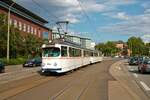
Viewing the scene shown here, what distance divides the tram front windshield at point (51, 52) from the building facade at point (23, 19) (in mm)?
39643

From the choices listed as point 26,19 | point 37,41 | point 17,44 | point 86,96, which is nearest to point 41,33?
point 26,19

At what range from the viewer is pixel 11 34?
192 feet

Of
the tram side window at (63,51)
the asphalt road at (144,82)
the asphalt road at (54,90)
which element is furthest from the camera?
the tram side window at (63,51)

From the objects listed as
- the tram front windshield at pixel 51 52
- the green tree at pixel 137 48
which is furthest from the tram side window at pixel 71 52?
the green tree at pixel 137 48

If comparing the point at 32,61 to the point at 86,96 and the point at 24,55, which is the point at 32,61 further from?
the point at 86,96

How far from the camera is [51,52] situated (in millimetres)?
28219

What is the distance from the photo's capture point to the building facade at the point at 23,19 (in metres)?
73.6

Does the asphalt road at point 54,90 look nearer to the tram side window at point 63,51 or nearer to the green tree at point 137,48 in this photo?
the tram side window at point 63,51

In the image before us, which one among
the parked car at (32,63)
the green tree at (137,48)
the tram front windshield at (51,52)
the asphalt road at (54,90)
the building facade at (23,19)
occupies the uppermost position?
the building facade at (23,19)

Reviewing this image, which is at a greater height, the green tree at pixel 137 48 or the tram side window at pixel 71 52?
the green tree at pixel 137 48

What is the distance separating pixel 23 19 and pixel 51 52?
59.2m

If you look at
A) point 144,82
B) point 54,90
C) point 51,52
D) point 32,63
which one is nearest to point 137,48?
point 32,63

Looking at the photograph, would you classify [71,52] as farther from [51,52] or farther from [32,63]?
[32,63]

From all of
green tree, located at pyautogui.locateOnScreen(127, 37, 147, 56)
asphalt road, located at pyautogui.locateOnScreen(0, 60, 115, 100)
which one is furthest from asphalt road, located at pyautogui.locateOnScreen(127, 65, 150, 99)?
green tree, located at pyautogui.locateOnScreen(127, 37, 147, 56)
